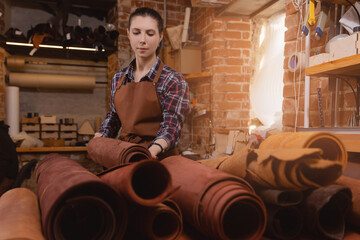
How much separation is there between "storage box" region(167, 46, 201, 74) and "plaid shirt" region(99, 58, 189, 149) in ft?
5.46

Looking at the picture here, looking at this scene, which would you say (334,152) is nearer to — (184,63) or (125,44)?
(184,63)

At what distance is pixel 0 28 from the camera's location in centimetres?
372

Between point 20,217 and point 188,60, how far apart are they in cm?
315

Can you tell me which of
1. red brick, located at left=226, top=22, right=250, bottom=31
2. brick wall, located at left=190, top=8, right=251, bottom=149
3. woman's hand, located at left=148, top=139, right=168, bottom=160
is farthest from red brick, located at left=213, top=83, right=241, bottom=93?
woman's hand, located at left=148, top=139, right=168, bottom=160

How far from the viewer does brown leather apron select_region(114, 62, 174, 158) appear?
1682mm

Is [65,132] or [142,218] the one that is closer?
[142,218]

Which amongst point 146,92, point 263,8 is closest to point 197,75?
point 263,8

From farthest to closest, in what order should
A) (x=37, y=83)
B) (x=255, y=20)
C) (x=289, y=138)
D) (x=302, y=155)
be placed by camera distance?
(x=37, y=83)
(x=255, y=20)
(x=289, y=138)
(x=302, y=155)

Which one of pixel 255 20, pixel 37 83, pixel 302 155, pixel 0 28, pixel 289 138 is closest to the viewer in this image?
pixel 302 155

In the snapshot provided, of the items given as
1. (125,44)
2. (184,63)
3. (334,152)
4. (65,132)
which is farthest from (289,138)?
(65,132)

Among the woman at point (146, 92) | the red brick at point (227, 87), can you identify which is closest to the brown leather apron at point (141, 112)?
the woman at point (146, 92)

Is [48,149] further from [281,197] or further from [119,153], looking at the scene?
[281,197]

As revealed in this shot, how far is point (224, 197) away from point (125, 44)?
12.4 feet

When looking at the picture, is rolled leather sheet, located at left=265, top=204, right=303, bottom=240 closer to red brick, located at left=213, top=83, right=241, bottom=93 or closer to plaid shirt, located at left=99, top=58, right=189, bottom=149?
plaid shirt, located at left=99, top=58, right=189, bottom=149
